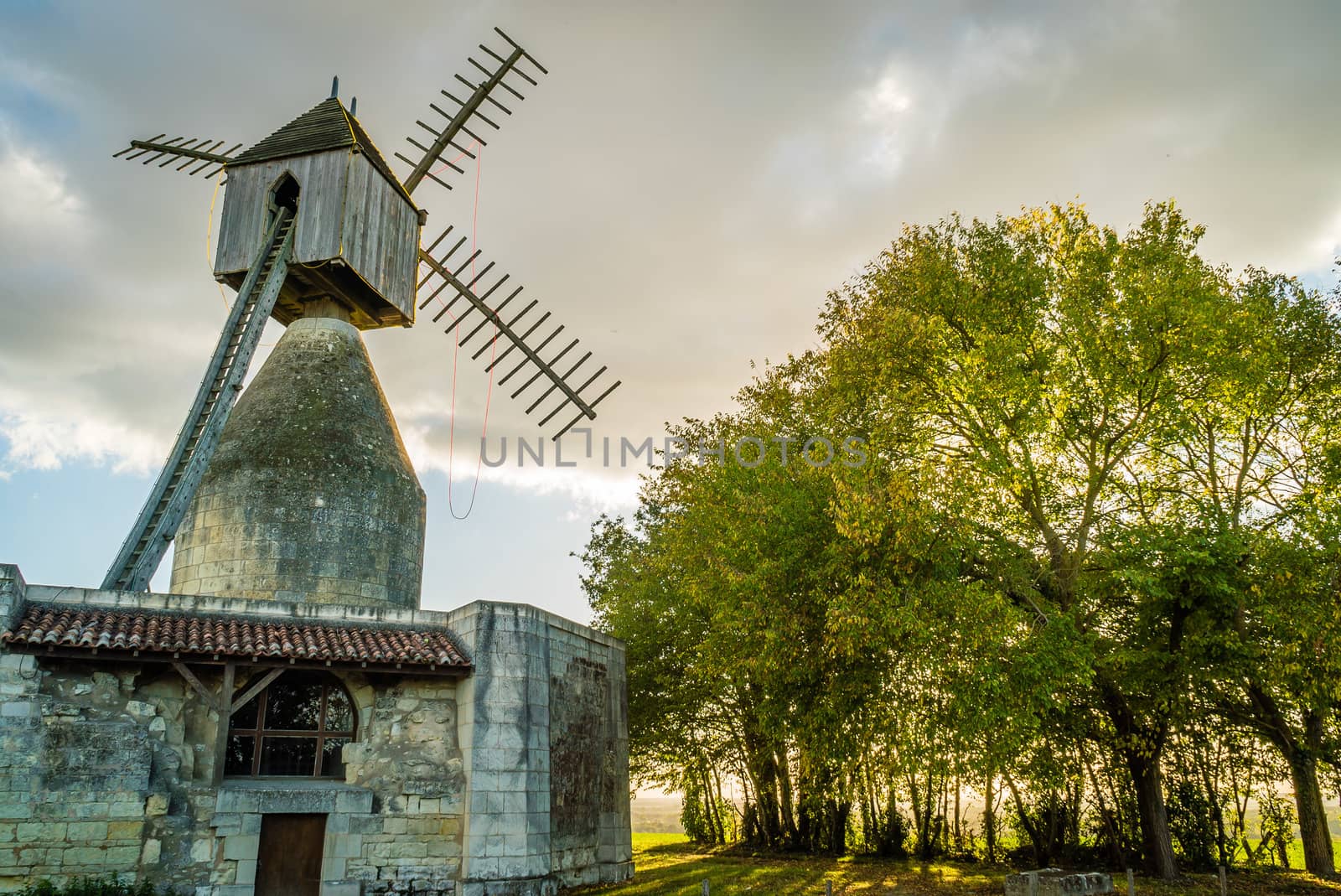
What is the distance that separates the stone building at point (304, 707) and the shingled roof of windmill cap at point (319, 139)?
12.3 ft

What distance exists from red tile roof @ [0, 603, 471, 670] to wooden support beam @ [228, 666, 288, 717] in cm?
29

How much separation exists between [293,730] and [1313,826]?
675 inches

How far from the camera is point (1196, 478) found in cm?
1527

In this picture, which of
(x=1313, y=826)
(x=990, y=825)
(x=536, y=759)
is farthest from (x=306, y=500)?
(x=1313, y=826)

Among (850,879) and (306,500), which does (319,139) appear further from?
(850,879)

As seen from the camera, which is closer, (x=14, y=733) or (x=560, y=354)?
(x=14, y=733)

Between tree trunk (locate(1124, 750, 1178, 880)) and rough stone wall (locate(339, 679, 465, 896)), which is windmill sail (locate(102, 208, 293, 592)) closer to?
rough stone wall (locate(339, 679, 465, 896))

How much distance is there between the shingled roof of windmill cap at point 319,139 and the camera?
51.3ft

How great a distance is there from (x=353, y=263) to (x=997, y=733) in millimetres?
12802

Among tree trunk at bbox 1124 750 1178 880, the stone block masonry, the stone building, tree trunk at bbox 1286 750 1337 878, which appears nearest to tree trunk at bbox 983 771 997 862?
tree trunk at bbox 1124 750 1178 880

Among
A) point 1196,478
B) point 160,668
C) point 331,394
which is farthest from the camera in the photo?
point 1196,478

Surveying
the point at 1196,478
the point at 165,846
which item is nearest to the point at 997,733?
the point at 1196,478

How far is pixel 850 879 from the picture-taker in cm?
1528

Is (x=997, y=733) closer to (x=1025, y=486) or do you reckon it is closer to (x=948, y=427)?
(x=1025, y=486)
